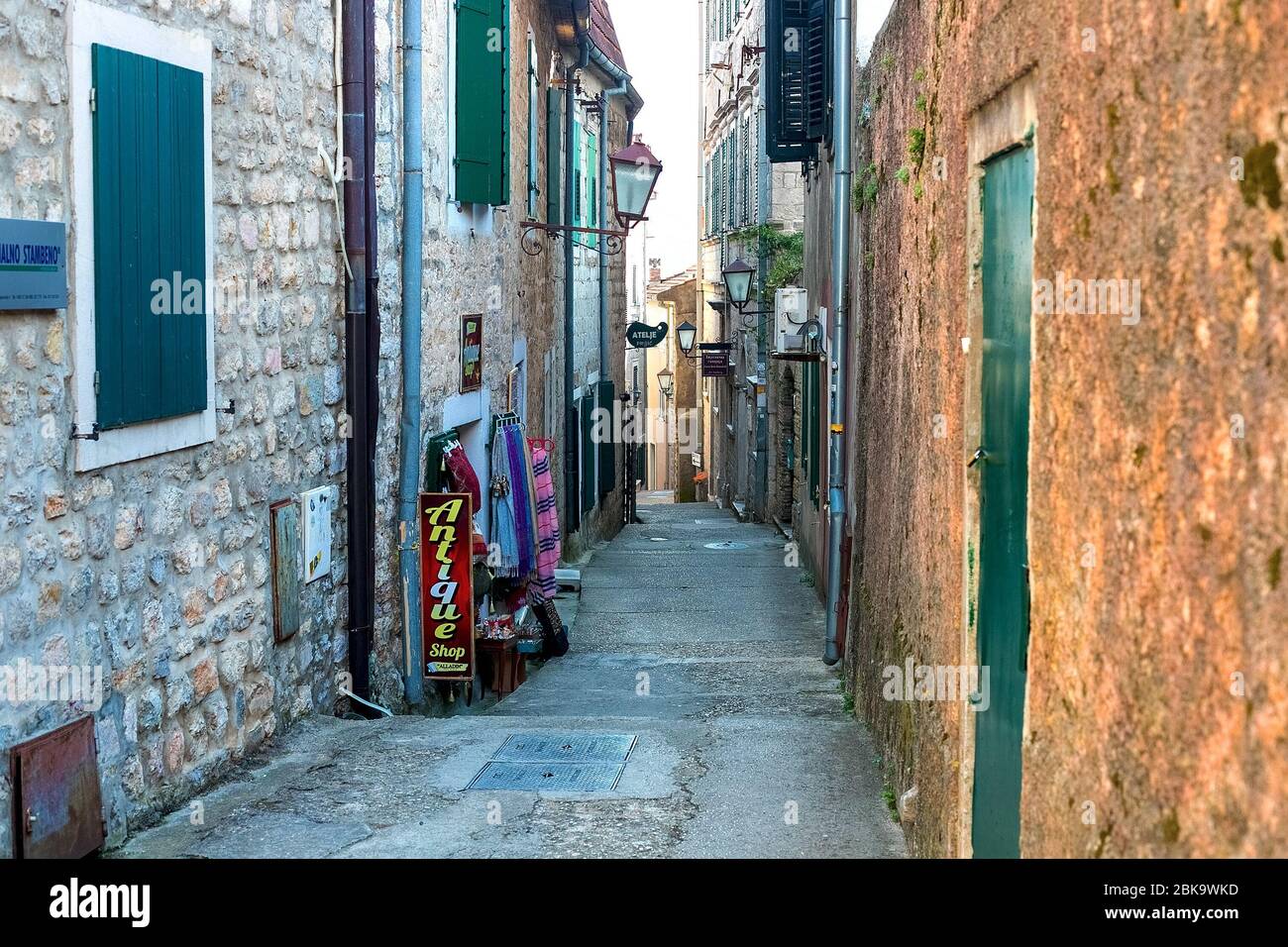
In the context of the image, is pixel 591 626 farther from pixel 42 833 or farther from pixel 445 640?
pixel 42 833

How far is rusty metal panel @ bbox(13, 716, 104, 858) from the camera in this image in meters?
4.12

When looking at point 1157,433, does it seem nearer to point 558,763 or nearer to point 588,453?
point 558,763

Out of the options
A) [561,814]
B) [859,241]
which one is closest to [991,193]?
[561,814]

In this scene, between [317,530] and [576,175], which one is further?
[576,175]

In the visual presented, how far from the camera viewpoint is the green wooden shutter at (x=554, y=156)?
591 inches

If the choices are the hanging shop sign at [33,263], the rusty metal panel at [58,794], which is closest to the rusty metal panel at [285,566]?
the rusty metal panel at [58,794]

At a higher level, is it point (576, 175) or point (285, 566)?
point (576, 175)

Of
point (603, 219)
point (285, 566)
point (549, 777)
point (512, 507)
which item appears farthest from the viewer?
point (603, 219)

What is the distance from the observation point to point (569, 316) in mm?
16562

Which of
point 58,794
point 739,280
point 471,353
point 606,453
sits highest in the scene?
point 739,280

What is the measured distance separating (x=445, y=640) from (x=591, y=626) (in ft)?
12.6

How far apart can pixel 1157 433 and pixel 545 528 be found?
9.15 meters

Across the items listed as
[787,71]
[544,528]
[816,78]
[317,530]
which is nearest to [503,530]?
[544,528]

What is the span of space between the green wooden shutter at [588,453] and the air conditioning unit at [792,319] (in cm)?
499
